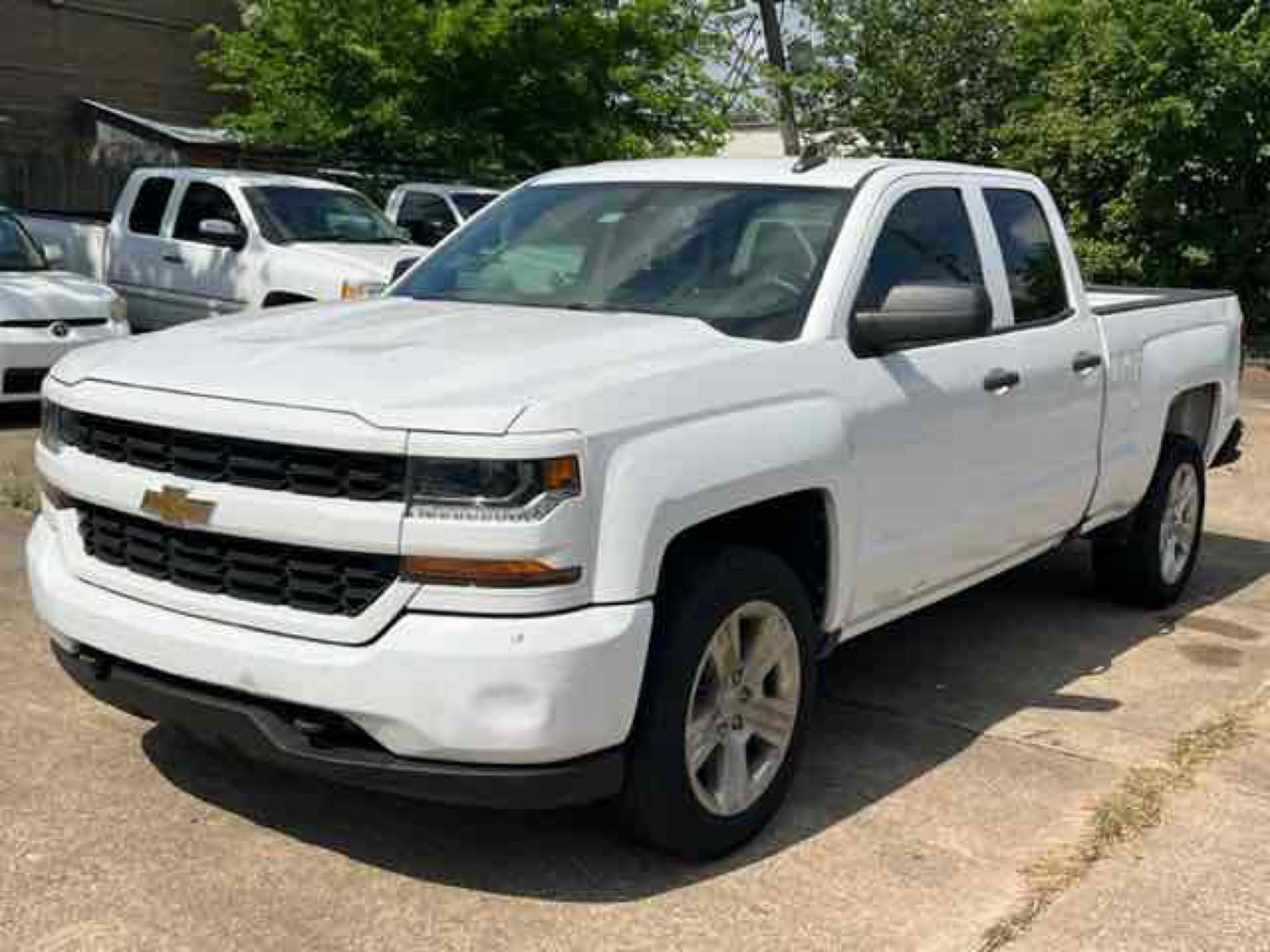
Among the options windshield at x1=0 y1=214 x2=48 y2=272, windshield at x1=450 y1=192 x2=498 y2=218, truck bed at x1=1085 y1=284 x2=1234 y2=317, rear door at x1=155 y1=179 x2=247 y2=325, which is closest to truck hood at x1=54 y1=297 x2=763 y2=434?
truck bed at x1=1085 y1=284 x2=1234 y2=317

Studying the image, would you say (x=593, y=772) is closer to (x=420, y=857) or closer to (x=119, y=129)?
(x=420, y=857)

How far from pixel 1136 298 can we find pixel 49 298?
7082 mm

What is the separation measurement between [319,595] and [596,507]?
2.23 ft

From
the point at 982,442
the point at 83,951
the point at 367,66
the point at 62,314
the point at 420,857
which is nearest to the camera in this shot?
the point at 83,951

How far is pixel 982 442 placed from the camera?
17.1ft

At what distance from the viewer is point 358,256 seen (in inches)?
491

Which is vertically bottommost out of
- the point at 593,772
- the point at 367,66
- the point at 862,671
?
the point at 862,671

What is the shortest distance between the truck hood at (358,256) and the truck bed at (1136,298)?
5.62 m

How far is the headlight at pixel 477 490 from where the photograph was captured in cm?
357

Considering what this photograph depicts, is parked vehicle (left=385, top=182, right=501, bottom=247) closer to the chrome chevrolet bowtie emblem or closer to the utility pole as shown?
the utility pole

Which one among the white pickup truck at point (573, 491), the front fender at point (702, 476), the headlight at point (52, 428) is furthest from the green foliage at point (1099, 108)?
the headlight at point (52, 428)

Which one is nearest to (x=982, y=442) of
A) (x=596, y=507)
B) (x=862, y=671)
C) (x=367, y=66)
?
(x=862, y=671)

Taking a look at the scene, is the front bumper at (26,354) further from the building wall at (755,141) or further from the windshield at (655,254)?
the building wall at (755,141)

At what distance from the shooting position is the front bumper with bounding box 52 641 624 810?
144 inches
